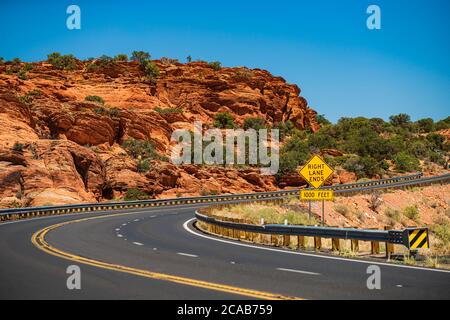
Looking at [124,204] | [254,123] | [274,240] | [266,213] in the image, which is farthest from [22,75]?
[274,240]

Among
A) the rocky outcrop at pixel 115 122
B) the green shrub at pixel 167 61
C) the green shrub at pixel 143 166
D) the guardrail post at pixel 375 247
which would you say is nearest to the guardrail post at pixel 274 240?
the guardrail post at pixel 375 247

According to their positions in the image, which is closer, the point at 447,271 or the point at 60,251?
the point at 447,271

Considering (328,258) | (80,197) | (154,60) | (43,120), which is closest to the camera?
(328,258)

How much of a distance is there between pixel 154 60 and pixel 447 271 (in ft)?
317

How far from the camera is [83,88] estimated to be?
79.6m

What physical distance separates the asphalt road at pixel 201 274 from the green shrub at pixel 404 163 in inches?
2882

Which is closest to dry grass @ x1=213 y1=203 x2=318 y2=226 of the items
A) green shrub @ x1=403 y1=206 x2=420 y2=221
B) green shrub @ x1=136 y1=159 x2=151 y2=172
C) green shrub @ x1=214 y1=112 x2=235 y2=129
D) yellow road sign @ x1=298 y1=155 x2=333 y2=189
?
green shrub @ x1=403 y1=206 x2=420 y2=221

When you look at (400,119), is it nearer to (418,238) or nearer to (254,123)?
(254,123)

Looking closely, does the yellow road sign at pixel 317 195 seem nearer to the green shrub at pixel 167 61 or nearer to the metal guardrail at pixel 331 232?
the metal guardrail at pixel 331 232

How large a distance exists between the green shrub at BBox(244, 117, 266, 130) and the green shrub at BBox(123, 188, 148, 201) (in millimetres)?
38826

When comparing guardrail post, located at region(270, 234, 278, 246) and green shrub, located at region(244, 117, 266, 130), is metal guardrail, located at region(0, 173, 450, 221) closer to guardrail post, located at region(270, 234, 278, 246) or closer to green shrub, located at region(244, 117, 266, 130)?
guardrail post, located at region(270, 234, 278, 246)

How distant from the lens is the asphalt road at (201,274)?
7.99m

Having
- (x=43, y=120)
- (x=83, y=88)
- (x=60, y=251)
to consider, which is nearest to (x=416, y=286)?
(x=60, y=251)
